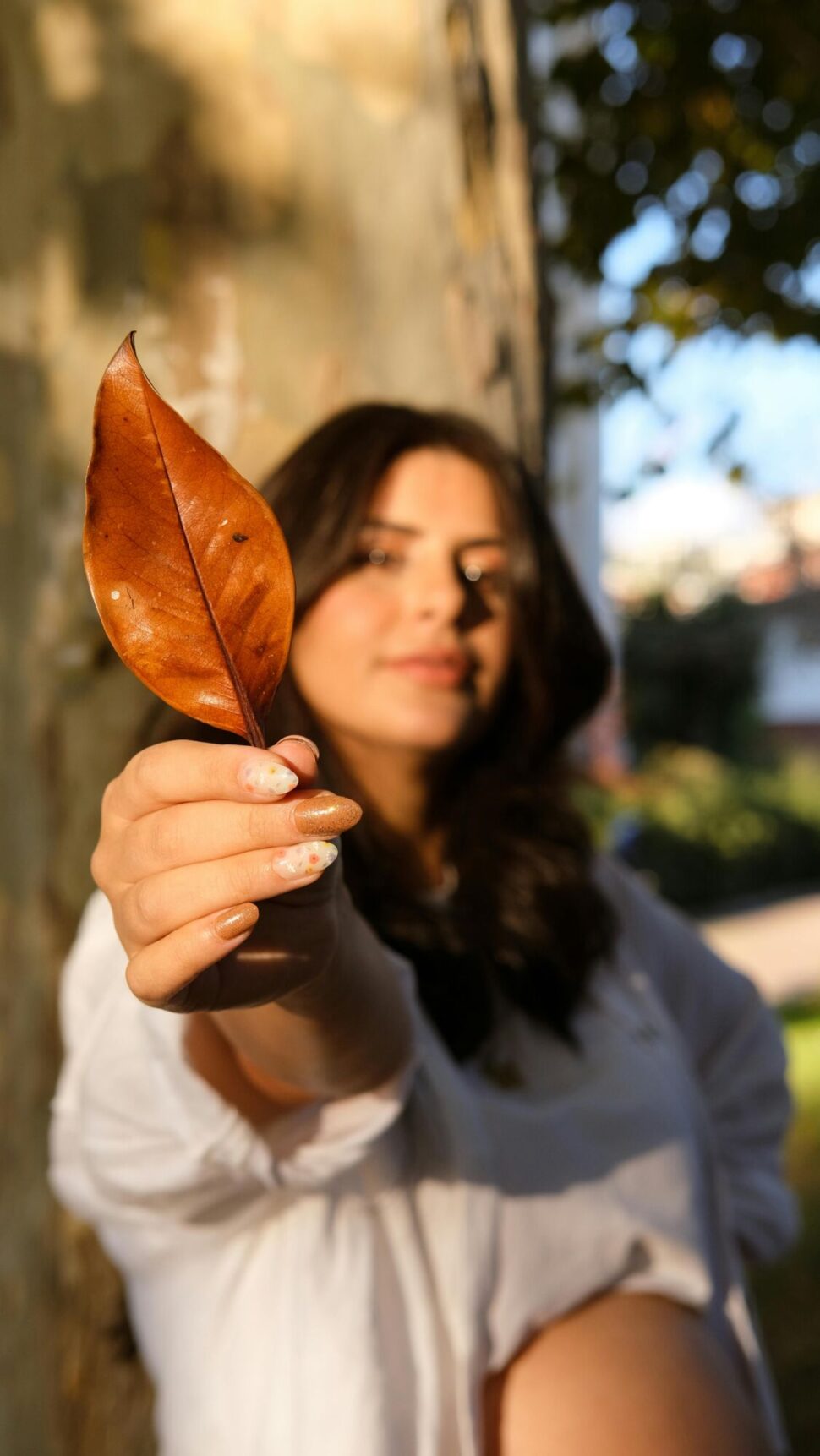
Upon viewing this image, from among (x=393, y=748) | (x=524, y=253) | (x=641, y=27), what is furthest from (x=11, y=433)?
(x=641, y=27)

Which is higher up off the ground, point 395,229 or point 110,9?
point 110,9

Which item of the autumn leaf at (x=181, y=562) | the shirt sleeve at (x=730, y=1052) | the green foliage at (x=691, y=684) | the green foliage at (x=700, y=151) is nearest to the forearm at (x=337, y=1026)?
the autumn leaf at (x=181, y=562)

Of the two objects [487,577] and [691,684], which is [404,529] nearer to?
[487,577]

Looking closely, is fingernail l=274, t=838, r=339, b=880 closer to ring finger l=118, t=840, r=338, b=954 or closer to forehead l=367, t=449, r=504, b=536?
ring finger l=118, t=840, r=338, b=954

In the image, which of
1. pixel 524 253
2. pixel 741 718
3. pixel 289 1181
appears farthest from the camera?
pixel 741 718

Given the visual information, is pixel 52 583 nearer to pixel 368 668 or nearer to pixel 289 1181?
pixel 368 668

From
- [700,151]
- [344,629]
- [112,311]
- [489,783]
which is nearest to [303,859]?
[344,629]
